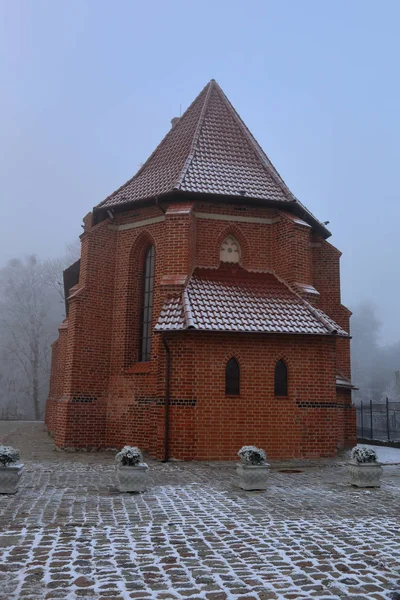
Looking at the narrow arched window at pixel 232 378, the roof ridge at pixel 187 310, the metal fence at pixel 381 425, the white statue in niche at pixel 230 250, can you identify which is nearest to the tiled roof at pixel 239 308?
the roof ridge at pixel 187 310

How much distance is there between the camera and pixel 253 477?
330 inches

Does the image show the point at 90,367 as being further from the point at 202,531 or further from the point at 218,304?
the point at 202,531

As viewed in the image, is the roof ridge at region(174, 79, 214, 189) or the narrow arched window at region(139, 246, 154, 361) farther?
the narrow arched window at region(139, 246, 154, 361)

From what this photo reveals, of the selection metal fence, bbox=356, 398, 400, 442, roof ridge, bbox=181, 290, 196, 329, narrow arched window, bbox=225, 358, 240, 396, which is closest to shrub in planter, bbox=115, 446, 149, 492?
roof ridge, bbox=181, 290, 196, 329

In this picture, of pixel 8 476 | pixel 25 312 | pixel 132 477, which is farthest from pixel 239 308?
pixel 25 312

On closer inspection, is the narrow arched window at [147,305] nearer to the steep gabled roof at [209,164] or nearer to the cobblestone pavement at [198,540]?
the steep gabled roof at [209,164]

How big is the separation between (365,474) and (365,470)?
74 millimetres

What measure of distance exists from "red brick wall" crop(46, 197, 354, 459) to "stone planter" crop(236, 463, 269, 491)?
3234mm

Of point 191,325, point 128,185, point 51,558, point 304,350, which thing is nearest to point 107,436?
point 191,325

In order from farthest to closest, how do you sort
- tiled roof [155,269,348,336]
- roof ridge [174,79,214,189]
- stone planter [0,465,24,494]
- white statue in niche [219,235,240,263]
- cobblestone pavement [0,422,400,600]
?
white statue in niche [219,235,240,263]
roof ridge [174,79,214,189]
tiled roof [155,269,348,336]
stone planter [0,465,24,494]
cobblestone pavement [0,422,400,600]

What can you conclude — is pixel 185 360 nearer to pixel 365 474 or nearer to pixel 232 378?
pixel 232 378

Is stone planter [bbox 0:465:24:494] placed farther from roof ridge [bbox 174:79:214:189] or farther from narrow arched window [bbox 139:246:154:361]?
roof ridge [bbox 174:79:214:189]

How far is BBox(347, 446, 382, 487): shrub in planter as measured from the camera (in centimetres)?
886

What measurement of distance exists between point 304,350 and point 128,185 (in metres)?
7.79
